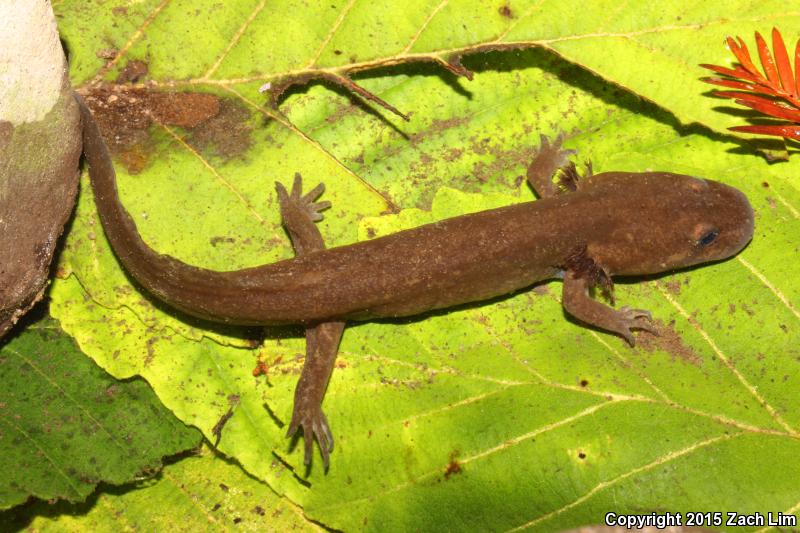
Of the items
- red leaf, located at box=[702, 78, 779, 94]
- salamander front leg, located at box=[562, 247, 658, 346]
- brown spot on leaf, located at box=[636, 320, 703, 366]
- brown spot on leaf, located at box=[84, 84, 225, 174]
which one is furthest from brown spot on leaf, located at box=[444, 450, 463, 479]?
red leaf, located at box=[702, 78, 779, 94]

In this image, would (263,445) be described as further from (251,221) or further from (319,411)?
(251,221)

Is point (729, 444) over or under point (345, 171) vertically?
under

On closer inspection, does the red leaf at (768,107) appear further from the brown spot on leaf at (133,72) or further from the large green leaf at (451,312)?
the brown spot on leaf at (133,72)

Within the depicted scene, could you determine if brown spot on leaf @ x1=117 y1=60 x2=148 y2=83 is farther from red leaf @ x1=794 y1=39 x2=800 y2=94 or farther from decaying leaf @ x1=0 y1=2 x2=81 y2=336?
red leaf @ x1=794 y1=39 x2=800 y2=94

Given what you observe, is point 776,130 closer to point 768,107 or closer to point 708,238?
point 768,107

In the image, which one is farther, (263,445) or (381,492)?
(263,445)

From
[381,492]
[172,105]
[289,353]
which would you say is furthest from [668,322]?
[172,105]

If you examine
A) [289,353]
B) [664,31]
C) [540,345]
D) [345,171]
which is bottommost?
[289,353]

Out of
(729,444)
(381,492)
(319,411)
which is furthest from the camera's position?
(319,411)
